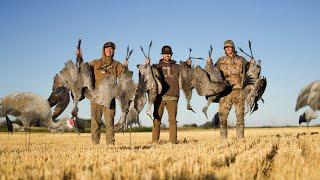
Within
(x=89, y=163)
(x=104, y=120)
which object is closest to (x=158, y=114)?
(x=104, y=120)

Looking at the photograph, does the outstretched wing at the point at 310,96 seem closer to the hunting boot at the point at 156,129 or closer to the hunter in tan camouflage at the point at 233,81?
the hunter in tan camouflage at the point at 233,81

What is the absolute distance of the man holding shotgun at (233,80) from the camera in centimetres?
1308

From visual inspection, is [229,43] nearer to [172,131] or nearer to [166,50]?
[166,50]

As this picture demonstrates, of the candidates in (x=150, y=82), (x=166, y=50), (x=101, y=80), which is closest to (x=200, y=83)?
(x=166, y=50)

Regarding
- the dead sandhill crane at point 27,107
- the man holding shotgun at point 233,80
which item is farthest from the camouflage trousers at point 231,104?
the dead sandhill crane at point 27,107

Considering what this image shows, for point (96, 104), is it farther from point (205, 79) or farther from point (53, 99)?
point (205, 79)

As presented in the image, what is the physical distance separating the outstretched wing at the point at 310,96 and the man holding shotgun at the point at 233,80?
873cm

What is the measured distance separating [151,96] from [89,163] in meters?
5.82

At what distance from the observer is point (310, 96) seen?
2103 cm

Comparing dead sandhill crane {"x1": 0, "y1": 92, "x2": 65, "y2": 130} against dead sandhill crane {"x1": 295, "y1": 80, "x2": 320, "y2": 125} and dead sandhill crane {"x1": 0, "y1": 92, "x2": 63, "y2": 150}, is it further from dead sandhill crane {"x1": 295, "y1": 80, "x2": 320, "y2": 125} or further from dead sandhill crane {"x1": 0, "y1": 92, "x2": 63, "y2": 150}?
dead sandhill crane {"x1": 295, "y1": 80, "x2": 320, "y2": 125}

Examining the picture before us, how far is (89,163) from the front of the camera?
19.5 feet

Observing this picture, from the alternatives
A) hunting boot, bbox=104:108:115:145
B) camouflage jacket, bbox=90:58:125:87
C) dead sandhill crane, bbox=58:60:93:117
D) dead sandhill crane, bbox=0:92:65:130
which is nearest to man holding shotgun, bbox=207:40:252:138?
camouflage jacket, bbox=90:58:125:87

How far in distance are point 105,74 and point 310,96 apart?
1242cm

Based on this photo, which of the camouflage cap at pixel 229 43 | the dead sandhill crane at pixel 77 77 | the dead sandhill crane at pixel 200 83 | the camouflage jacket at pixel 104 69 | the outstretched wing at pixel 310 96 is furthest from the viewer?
the outstretched wing at pixel 310 96
